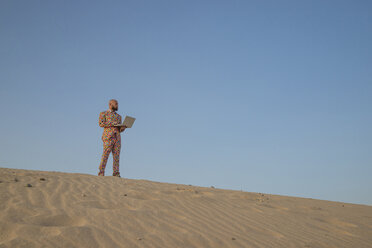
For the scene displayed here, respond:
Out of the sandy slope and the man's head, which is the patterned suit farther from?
the sandy slope

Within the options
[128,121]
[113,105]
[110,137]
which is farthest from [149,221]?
[113,105]

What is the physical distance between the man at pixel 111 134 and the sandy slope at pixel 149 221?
3808 millimetres

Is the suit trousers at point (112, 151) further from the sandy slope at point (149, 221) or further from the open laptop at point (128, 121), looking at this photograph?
the sandy slope at point (149, 221)

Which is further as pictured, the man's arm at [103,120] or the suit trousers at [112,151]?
the man's arm at [103,120]

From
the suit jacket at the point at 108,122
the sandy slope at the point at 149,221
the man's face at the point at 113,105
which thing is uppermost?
the man's face at the point at 113,105

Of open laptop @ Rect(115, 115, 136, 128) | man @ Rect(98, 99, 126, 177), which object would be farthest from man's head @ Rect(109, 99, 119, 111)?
open laptop @ Rect(115, 115, 136, 128)

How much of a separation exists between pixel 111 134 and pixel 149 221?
20.9ft

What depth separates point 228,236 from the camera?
3633 mm

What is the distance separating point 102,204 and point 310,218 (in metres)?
3.58

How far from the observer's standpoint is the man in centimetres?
969

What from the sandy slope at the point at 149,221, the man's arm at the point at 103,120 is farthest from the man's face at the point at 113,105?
the sandy slope at the point at 149,221

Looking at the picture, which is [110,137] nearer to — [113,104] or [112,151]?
[112,151]

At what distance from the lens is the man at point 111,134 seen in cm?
969

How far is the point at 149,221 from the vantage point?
3.74m
